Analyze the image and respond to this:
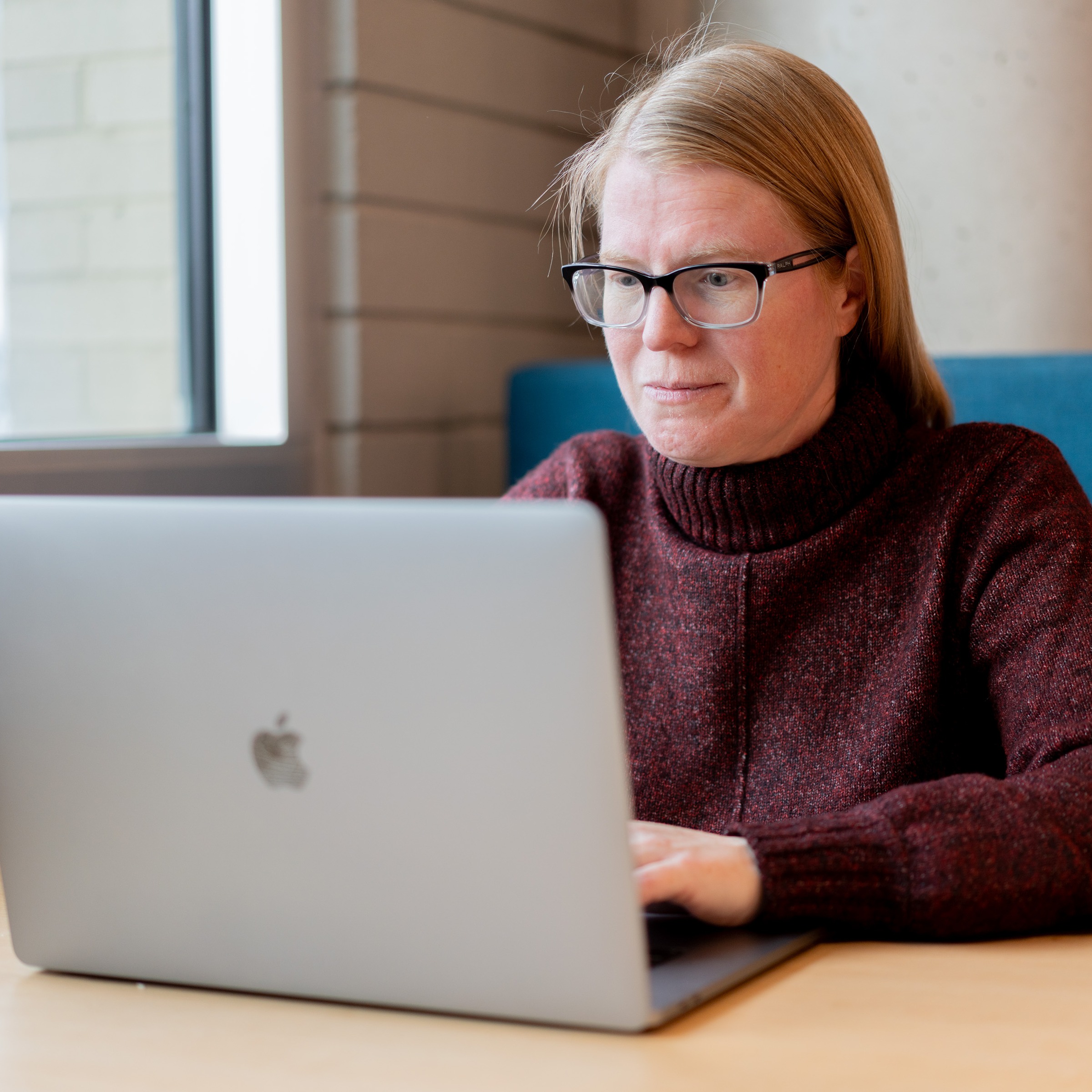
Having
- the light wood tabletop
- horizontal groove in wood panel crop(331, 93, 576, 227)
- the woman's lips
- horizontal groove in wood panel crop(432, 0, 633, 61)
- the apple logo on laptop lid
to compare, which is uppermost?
horizontal groove in wood panel crop(432, 0, 633, 61)

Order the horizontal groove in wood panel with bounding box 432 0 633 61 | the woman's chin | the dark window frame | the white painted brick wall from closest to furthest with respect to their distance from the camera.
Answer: the woman's chin < the white painted brick wall < the dark window frame < the horizontal groove in wood panel with bounding box 432 0 633 61

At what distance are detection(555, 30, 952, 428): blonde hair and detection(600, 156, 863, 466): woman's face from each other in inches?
0.6

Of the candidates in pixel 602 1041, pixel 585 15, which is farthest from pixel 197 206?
pixel 602 1041

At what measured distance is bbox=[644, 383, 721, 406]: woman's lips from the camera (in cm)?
123

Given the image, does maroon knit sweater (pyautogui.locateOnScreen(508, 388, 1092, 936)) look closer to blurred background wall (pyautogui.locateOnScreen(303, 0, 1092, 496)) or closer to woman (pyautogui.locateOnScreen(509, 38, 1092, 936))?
woman (pyautogui.locateOnScreen(509, 38, 1092, 936))

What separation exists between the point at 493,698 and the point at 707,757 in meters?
0.59

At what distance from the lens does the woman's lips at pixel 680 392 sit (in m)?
1.23

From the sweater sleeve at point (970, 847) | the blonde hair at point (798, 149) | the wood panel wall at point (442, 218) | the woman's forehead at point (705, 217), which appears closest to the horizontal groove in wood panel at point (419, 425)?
the wood panel wall at point (442, 218)

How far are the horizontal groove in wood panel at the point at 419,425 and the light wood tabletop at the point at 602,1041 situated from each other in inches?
49.4

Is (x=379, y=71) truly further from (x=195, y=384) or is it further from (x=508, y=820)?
(x=508, y=820)

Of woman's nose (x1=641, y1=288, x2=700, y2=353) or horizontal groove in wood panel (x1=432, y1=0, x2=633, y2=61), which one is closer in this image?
woman's nose (x1=641, y1=288, x2=700, y2=353)

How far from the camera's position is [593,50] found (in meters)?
2.48

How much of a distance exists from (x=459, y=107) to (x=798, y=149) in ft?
3.47

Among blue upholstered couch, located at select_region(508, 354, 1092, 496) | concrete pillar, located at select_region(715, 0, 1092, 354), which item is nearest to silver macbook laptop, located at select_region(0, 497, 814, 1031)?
blue upholstered couch, located at select_region(508, 354, 1092, 496)
